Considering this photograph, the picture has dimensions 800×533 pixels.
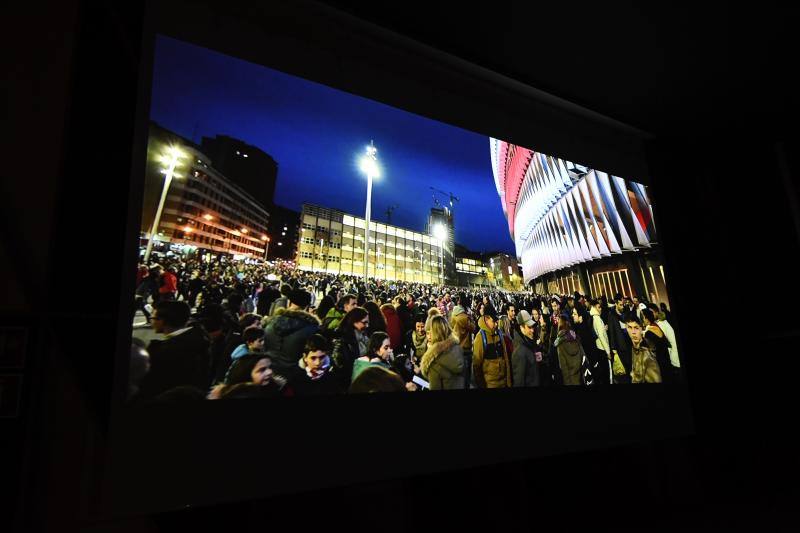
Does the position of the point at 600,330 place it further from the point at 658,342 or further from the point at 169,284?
the point at 169,284

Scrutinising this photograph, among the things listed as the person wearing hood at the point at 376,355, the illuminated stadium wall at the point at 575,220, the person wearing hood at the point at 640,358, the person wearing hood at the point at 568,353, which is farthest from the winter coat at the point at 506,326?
the person wearing hood at the point at 640,358

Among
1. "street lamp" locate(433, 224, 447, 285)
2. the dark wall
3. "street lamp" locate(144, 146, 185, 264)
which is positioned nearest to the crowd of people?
"street lamp" locate(144, 146, 185, 264)

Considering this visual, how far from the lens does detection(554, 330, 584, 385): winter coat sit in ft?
7.79

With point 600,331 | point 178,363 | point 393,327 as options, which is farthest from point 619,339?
point 178,363

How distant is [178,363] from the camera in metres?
1.48

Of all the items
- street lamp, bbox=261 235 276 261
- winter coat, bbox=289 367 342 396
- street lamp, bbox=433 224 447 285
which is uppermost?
street lamp, bbox=433 224 447 285

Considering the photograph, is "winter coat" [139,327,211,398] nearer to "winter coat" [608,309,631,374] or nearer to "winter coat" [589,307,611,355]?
"winter coat" [589,307,611,355]

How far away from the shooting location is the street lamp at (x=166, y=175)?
1517 millimetres

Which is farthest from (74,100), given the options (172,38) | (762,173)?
(762,173)

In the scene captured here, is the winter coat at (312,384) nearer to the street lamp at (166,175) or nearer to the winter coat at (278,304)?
the winter coat at (278,304)

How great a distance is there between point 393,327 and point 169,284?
3.85 feet

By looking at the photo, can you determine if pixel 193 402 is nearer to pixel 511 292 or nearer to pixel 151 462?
pixel 151 462

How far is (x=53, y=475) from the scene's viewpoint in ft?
4.03

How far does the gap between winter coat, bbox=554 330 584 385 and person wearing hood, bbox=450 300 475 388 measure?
0.72 m
